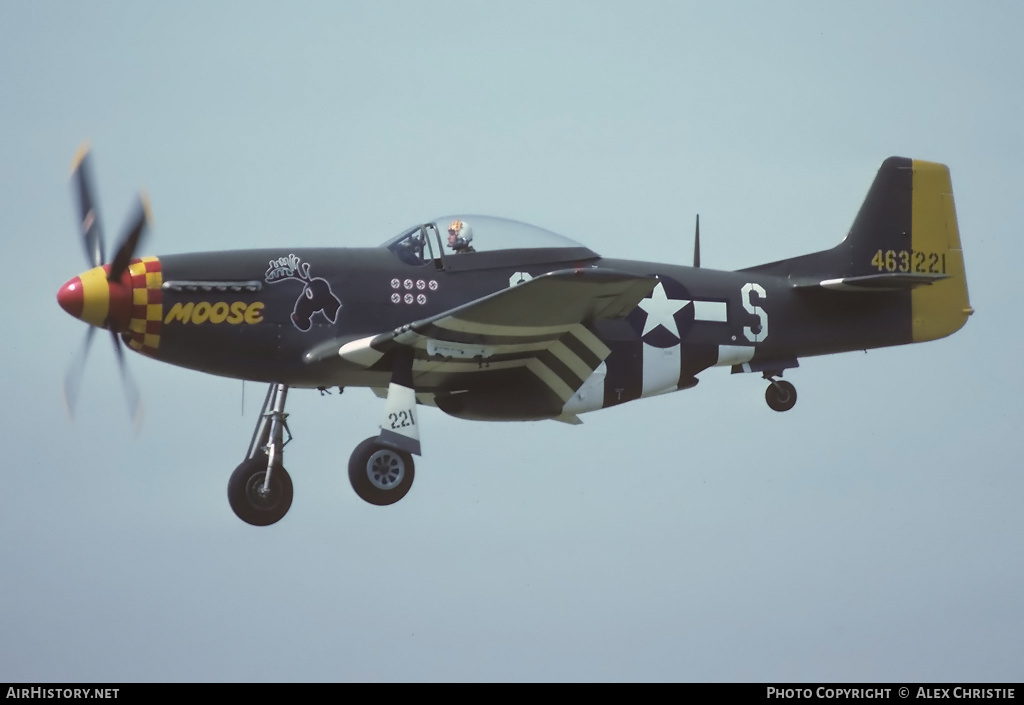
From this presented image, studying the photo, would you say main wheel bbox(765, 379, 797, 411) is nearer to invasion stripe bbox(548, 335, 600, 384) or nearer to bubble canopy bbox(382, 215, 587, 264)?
invasion stripe bbox(548, 335, 600, 384)

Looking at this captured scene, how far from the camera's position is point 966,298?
17391 millimetres

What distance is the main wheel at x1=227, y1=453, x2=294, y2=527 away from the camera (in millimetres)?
14438

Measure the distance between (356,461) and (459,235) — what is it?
228 cm

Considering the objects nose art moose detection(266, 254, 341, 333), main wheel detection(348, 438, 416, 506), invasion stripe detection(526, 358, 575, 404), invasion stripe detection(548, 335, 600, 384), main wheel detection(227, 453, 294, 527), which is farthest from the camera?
invasion stripe detection(526, 358, 575, 404)

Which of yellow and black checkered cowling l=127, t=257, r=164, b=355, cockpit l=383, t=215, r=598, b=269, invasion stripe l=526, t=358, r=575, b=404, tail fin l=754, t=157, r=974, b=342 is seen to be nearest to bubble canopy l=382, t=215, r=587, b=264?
cockpit l=383, t=215, r=598, b=269

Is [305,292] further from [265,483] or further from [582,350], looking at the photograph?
[582,350]

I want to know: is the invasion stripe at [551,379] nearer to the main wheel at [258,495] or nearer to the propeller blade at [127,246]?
the main wheel at [258,495]

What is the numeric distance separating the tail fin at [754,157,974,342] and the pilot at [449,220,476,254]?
423 cm

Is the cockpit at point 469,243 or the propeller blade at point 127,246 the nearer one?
the propeller blade at point 127,246

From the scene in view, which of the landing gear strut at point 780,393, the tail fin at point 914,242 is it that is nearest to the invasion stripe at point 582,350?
the landing gear strut at point 780,393

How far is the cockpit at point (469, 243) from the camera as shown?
48.0 feet

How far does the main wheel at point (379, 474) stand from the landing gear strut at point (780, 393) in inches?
177

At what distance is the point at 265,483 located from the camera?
14.5 meters
